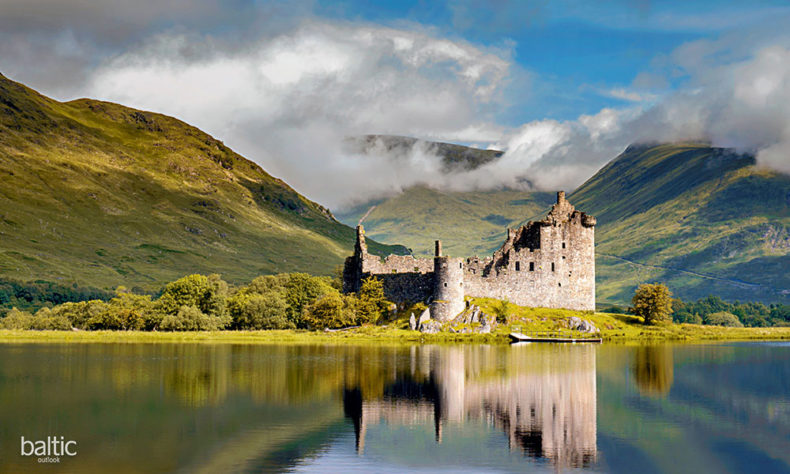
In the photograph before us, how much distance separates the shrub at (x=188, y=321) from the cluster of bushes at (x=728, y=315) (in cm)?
8254

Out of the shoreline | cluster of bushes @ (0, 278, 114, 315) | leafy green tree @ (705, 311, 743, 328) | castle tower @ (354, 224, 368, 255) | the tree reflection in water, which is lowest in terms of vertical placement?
the tree reflection in water

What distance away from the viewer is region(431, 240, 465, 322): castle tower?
7938 centimetres

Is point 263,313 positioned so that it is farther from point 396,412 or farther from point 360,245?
point 396,412

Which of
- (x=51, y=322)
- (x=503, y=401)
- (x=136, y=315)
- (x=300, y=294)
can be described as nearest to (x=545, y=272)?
(x=300, y=294)

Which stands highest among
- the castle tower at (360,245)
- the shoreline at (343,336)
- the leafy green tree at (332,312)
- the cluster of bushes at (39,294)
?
the castle tower at (360,245)

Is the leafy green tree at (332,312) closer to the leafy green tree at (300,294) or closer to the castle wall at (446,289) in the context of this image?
the leafy green tree at (300,294)

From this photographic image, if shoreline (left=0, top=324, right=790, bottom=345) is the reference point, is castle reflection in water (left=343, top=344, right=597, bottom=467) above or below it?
below

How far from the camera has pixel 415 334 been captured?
77.1 metres

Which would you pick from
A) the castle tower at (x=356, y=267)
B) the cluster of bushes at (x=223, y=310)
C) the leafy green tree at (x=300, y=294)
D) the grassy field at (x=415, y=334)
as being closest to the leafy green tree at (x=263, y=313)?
the cluster of bushes at (x=223, y=310)

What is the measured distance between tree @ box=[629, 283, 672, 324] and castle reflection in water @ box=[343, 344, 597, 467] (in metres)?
32.8

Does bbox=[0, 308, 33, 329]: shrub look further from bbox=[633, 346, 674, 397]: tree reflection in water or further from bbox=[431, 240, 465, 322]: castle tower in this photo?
bbox=[633, 346, 674, 397]: tree reflection in water

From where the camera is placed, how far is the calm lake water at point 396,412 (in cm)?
2719

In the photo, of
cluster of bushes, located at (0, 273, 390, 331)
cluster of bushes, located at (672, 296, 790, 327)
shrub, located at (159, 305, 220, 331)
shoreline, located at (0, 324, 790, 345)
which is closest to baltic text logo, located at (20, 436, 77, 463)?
shoreline, located at (0, 324, 790, 345)

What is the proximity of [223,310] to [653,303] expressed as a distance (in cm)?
4759
